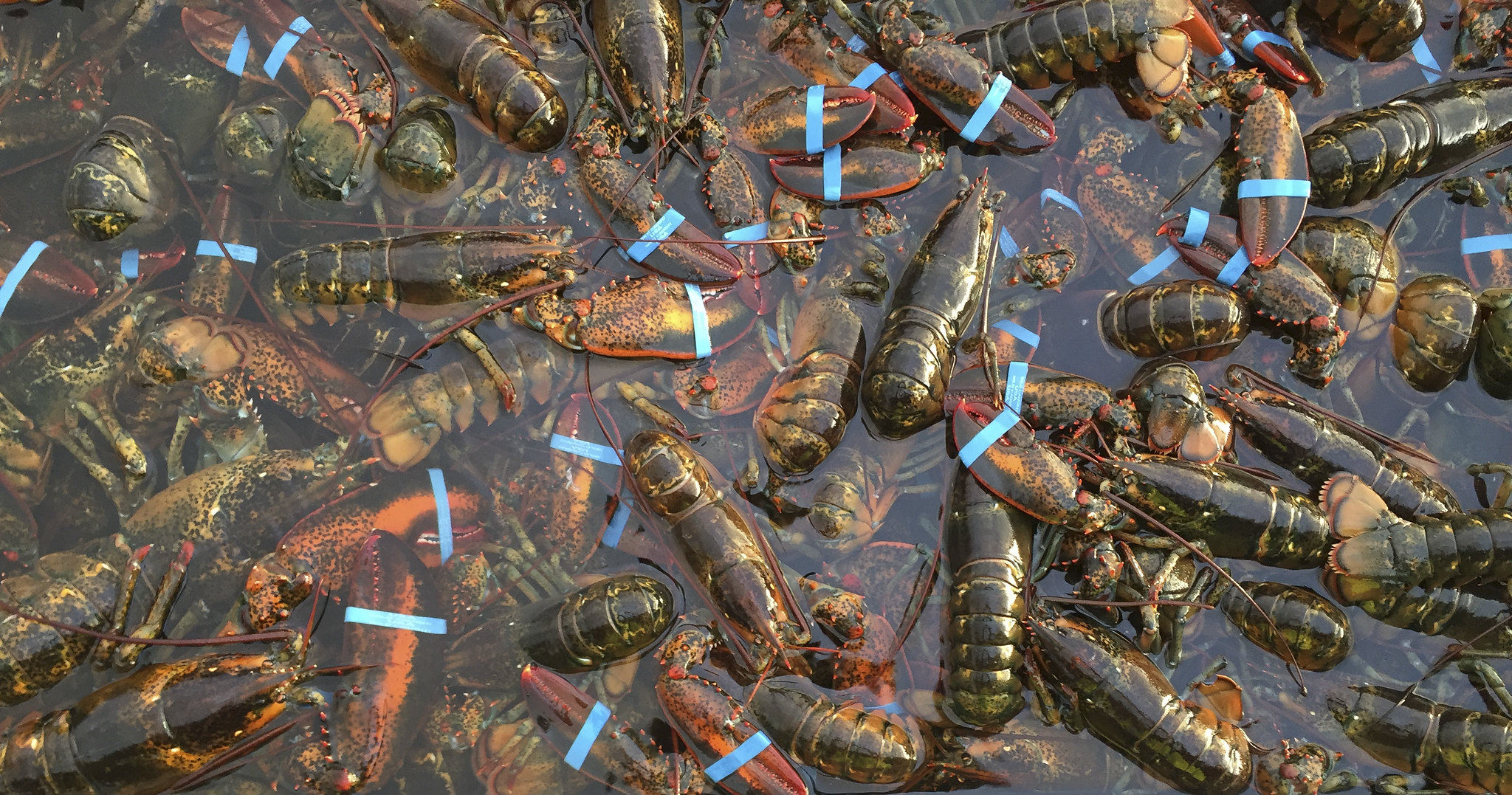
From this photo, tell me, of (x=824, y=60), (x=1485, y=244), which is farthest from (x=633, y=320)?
(x=1485, y=244)

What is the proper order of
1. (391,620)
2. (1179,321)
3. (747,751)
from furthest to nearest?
1. (1179,321)
2. (391,620)
3. (747,751)

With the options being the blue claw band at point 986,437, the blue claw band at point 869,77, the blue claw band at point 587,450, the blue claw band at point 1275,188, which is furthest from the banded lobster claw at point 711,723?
the blue claw band at point 1275,188

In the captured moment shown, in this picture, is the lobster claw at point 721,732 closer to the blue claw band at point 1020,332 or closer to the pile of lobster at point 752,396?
the pile of lobster at point 752,396

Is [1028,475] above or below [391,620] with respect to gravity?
above

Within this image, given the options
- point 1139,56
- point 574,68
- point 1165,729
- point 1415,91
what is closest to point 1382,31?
point 1415,91

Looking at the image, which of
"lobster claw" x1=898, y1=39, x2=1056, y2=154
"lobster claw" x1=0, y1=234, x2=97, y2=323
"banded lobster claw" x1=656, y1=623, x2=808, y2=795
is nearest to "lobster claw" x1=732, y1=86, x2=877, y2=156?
"lobster claw" x1=898, y1=39, x2=1056, y2=154

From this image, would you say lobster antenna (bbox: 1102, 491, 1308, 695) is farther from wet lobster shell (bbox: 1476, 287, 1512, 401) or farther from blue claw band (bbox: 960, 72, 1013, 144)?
blue claw band (bbox: 960, 72, 1013, 144)

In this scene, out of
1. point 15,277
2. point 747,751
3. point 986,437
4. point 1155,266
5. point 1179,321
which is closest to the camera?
point 747,751

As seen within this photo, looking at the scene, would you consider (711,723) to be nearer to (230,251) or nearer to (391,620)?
(391,620)
